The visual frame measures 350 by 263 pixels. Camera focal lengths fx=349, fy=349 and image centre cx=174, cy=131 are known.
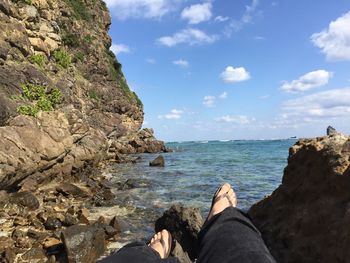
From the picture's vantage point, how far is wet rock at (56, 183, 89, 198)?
13.9 metres

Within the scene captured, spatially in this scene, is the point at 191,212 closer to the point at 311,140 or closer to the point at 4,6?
the point at 311,140

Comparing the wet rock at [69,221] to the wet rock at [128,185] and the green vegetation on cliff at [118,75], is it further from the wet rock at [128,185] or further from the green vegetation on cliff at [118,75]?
the green vegetation on cliff at [118,75]

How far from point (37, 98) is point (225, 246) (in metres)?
19.5

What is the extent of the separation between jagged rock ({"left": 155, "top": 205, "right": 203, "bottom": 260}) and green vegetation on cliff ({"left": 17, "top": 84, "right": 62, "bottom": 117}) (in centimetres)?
980

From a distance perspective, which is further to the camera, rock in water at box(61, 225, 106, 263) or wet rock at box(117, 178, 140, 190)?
wet rock at box(117, 178, 140, 190)

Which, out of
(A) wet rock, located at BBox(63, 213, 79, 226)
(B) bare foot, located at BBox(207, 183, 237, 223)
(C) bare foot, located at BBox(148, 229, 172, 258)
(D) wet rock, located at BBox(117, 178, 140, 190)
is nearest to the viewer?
(B) bare foot, located at BBox(207, 183, 237, 223)

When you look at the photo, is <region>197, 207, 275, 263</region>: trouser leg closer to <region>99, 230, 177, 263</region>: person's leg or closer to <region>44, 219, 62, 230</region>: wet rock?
<region>99, 230, 177, 263</region>: person's leg

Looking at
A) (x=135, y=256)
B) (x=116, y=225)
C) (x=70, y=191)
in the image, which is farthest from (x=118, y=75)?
(x=135, y=256)

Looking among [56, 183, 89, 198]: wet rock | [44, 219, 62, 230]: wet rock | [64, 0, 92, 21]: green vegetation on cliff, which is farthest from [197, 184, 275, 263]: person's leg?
[64, 0, 92, 21]: green vegetation on cliff

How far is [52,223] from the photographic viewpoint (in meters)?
9.55

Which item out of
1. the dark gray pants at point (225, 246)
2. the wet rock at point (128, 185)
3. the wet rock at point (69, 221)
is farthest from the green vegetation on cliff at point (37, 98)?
the dark gray pants at point (225, 246)

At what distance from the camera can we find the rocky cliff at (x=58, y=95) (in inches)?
524

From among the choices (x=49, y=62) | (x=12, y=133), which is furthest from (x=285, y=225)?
(x=49, y=62)

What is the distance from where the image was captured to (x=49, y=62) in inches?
1075
